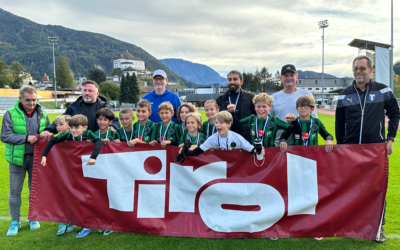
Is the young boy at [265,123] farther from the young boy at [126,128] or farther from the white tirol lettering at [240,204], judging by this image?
the young boy at [126,128]

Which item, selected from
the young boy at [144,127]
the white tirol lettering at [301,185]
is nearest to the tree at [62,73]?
the young boy at [144,127]

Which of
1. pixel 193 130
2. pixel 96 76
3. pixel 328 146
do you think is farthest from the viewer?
pixel 96 76

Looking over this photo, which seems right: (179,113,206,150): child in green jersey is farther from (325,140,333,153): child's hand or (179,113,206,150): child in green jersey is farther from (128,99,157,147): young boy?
(325,140,333,153): child's hand

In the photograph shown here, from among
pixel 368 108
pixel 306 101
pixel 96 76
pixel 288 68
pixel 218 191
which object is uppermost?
pixel 96 76

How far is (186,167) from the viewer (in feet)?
12.4

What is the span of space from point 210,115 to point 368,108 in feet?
7.32

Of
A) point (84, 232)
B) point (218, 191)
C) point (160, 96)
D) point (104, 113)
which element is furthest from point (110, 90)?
point (218, 191)

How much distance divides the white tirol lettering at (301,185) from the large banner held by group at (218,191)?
1cm

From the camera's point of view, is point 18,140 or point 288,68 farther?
point 288,68

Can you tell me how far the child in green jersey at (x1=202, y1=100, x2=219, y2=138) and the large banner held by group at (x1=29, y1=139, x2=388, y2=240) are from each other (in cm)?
65

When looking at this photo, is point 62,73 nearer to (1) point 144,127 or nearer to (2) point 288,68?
(1) point 144,127

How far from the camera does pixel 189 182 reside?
3746 millimetres

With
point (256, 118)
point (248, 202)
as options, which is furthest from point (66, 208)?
point (256, 118)

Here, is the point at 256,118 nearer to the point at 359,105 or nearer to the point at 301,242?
the point at 359,105
